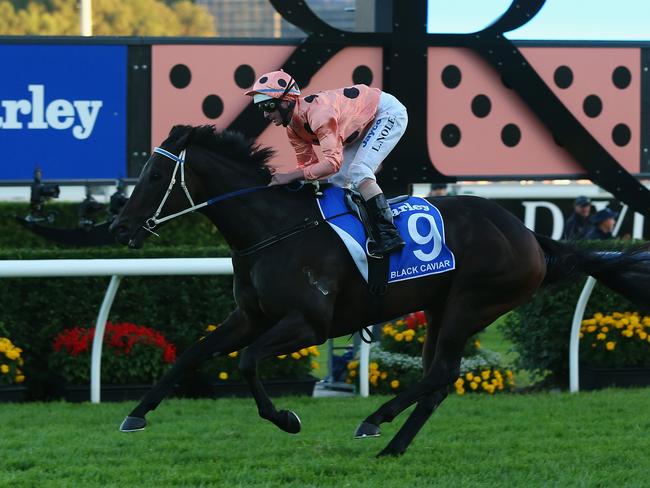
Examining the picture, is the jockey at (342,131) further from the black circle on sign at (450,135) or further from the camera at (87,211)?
the camera at (87,211)

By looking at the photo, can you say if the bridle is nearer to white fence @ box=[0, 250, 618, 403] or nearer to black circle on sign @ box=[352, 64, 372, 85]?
white fence @ box=[0, 250, 618, 403]

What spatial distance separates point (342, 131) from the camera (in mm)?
4781

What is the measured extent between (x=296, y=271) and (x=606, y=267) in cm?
157

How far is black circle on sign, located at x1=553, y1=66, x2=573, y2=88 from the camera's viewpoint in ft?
23.6

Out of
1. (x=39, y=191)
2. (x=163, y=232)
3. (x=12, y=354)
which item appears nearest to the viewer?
(x=12, y=354)

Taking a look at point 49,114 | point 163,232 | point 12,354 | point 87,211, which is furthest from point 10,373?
point 163,232

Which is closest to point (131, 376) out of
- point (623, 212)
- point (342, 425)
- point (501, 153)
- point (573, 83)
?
point (342, 425)

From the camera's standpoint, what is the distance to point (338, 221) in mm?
4793

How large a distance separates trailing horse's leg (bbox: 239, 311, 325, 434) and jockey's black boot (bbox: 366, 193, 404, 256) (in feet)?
1.41

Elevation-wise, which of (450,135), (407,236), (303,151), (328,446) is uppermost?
(450,135)

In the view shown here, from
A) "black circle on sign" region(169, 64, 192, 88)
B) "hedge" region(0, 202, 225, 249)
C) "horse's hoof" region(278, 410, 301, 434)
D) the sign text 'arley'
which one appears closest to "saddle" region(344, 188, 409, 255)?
"horse's hoof" region(278, 410, 301, 434)

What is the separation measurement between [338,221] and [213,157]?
0.54 meters

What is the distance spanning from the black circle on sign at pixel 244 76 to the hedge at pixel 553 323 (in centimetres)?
196

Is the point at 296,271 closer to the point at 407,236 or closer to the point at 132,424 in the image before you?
the point at 407,236
